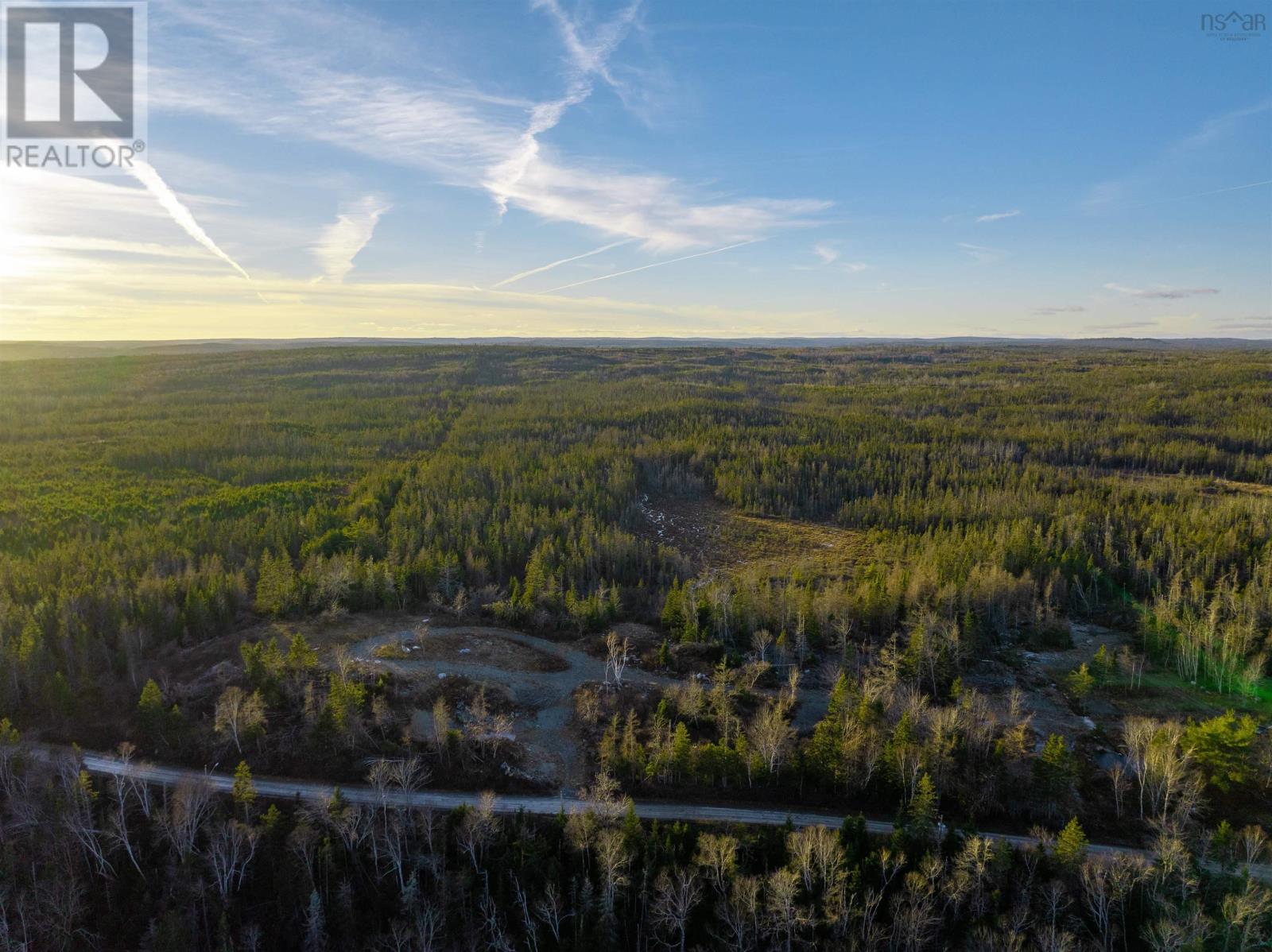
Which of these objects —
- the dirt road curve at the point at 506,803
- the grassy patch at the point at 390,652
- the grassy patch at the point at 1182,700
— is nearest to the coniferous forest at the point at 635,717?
the grassy patch at the point at 1182,700

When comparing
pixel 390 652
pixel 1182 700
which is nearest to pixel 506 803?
pixel 390 652

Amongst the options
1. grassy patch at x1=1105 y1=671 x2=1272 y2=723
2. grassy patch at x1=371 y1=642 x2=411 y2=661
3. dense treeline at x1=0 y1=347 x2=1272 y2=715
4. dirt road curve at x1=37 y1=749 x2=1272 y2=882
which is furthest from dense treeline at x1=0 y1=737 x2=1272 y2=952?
grassy patch at x1=1105 y1=671 x2=1272 y2=723

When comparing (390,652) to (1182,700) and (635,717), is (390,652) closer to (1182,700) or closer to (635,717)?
(635,717)

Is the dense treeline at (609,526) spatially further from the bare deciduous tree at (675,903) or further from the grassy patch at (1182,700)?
the bare deciduous tree at (675,903)

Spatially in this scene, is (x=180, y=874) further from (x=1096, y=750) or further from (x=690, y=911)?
(x=1096, y=750)

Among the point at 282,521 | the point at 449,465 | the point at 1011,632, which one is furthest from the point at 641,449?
the point at 1011,632
